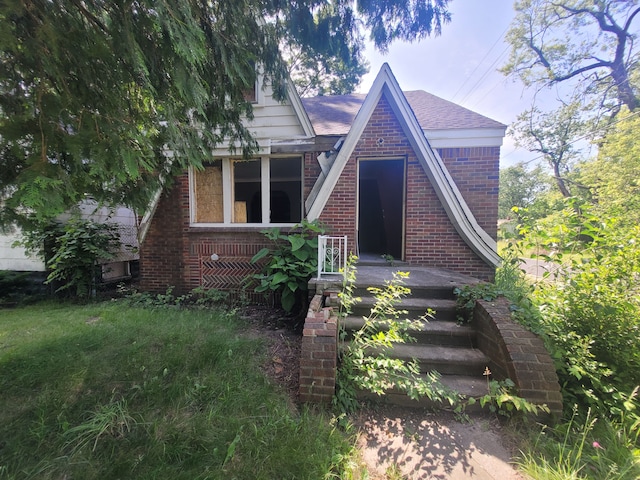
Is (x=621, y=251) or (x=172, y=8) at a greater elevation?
(x=172, y=8)

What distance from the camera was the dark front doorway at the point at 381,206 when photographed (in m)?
6.72

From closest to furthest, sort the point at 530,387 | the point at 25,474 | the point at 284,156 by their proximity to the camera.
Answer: the point at 25,474, the point at 530,387, the point at 284,156

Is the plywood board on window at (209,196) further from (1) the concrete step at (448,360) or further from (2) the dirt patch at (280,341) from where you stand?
(1) the concrete step at (448,360)

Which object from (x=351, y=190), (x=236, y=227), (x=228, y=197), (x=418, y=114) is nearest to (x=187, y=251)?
(x=236, y=227)

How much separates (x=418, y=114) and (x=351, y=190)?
285cm

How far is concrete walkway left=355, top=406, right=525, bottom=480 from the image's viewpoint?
192cm

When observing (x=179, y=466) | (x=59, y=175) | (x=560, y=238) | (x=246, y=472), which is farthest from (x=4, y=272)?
(x=560, y=238)

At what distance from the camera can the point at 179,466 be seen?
1833mm

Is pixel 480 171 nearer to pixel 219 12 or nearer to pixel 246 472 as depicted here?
pixel 219 12

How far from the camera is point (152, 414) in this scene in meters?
2.31

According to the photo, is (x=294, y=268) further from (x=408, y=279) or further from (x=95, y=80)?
(x=95, y=80)

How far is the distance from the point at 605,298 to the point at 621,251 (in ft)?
1.71

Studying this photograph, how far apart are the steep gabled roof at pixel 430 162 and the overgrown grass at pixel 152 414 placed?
4.19 metres

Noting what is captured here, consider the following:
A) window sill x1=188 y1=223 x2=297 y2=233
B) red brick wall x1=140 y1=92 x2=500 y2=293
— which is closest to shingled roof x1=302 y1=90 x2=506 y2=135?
red brick wall x1=140 y1=92 x2=500 y2=293
